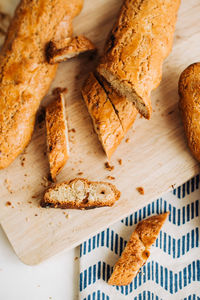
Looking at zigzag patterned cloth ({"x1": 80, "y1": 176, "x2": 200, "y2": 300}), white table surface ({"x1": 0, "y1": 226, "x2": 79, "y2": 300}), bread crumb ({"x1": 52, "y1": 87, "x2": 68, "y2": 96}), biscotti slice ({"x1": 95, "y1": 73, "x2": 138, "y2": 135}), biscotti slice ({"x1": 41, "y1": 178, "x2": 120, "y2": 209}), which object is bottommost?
zigzag patterned cloth ({"x1": 80, "y1": 176, "x2": 200, "y2": 300})

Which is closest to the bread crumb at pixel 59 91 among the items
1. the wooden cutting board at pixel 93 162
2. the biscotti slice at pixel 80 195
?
the wooden cutting board at pixel 93 162

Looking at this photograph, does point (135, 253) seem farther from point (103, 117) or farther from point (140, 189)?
point (103, 117)

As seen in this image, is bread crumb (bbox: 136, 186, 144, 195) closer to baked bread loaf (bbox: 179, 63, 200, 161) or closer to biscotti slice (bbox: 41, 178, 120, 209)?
biscotti slice (bbox: 41, 178, 120, 209)

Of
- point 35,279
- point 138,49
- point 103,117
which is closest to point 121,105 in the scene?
point 103,117

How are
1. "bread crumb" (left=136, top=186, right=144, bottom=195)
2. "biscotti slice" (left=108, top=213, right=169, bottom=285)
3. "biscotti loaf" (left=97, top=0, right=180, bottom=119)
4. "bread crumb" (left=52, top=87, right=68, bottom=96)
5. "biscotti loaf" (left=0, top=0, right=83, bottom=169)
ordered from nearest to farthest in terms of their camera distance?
1. "biscotti loaf" (left=97, top=0, right=180, bottom=119)
2. "biscotti loaf" (left=0, top=0, right=83, bottom=169)
3. "biscotti slice" (left=108, top=213, right=169, bottom=285)
4. "bread crumb" (left=136, top=186, right=144, bottom=195)
5. "bread crumb" (left=52, top=87, right=68, bottom=96)

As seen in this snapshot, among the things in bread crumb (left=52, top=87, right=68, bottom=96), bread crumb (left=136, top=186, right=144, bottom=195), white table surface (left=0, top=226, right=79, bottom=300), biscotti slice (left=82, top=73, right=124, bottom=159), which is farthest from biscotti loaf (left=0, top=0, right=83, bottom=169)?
bread crumb (left=136, top=186, right=144, bottom=195)

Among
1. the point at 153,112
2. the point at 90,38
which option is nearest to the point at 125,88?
the point at 153,112
